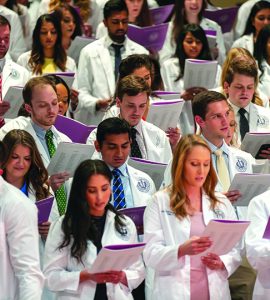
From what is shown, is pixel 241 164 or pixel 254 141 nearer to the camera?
pixel 241 164

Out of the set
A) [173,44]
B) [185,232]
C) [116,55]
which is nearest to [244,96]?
[116,55]

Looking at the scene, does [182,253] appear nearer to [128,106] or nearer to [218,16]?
[128,106]

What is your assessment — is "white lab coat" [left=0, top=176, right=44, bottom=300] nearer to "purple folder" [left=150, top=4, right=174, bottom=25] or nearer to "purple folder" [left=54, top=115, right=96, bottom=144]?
"purple folder" [left=54, top=115, right=96, bottom=144]

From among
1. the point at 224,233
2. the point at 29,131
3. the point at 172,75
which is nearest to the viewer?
the point at 224,233

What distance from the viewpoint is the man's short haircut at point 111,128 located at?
24.4ft

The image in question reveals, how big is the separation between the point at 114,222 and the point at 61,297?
52 centimetres

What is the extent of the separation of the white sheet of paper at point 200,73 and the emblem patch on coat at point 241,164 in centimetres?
192

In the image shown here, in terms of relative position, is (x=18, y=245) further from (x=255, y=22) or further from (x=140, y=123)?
(x=255, y=22)

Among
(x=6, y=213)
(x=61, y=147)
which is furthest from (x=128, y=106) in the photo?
(x=6, y=213)

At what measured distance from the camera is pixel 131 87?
8.15 m

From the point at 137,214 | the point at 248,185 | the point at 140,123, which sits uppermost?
the point at 140,123

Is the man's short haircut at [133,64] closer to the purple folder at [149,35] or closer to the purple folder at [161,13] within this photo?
the purple folder at [149,35]

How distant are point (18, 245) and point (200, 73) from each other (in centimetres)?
451

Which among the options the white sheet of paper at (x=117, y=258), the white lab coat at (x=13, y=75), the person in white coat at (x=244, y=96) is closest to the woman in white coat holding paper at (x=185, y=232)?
the white sheet of paper at (x=117, y=258)
